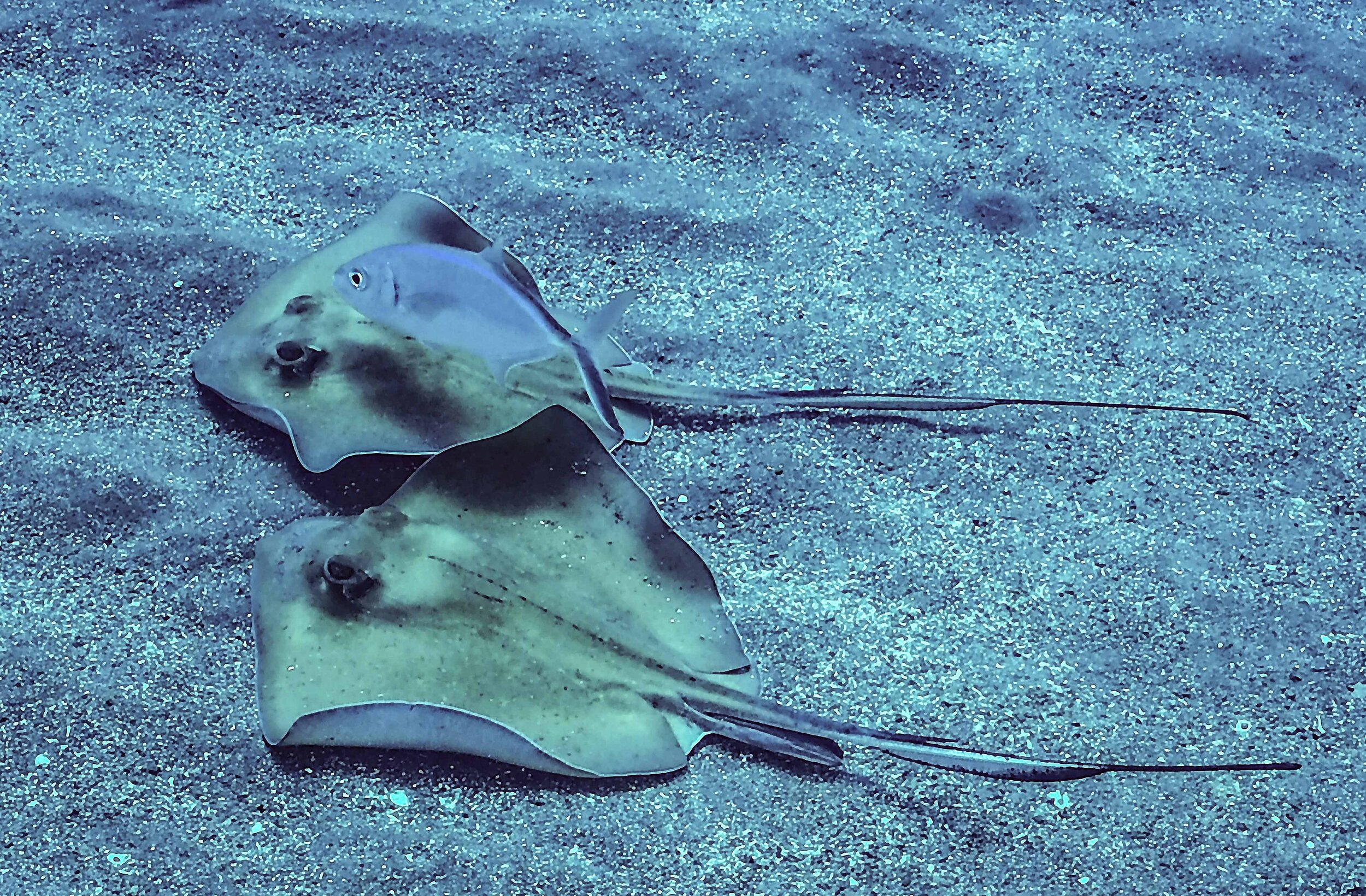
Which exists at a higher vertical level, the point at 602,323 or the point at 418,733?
the point at 602,323

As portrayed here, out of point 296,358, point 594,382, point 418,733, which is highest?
point 594,382

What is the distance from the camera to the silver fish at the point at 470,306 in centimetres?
220

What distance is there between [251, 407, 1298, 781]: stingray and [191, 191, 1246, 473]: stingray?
0.24m

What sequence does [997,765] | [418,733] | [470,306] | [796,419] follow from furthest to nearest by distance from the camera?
[796,419] → [470,306] → [418,733] → [997,765]

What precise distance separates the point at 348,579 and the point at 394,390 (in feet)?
2.29

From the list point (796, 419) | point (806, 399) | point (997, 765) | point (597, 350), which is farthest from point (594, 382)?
point (997, 765)

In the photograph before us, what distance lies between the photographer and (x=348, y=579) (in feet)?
7.38

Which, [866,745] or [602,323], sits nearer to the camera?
[866,745]

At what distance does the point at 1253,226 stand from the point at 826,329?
1756 millimetres

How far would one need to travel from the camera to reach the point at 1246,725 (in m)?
2.33

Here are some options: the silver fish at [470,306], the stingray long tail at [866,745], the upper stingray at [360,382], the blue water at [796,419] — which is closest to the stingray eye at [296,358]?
the upper stingray at [360,382]

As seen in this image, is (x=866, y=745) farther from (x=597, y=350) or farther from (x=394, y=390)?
(x=394, y=390)

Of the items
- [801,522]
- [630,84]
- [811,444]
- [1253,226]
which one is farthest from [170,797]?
[1253,226]

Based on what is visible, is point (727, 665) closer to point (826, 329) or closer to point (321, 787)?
point (321, 787)
